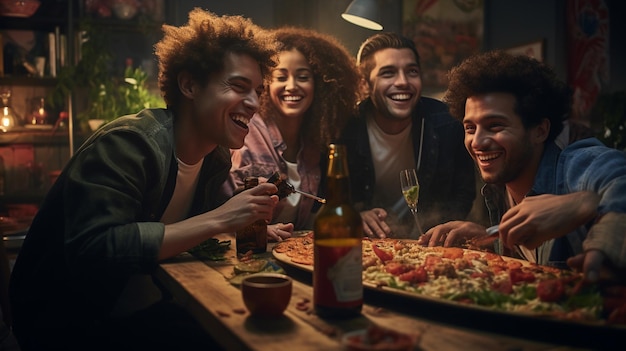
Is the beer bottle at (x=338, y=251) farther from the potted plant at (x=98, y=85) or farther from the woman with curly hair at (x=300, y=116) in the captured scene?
the potted plant at (x=98, y=85)

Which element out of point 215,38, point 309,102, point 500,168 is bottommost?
point 500,168

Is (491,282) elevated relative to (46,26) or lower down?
lower down

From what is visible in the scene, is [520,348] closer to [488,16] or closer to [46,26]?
[46,26]

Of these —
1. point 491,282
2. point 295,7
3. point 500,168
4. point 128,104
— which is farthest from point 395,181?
point 295,7

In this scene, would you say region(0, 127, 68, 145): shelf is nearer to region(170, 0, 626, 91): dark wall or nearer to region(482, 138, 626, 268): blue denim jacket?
region(170, 0, 626, 91): dark wall

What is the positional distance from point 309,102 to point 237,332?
196 centimetres

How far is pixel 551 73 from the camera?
2193mm

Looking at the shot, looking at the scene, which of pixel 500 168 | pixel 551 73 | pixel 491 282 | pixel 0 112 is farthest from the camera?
pixel 0 112

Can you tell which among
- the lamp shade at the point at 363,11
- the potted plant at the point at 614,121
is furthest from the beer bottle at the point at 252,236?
the potted plant at the point at 614,121

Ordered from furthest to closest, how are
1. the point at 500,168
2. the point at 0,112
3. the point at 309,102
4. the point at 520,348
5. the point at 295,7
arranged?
1. the point at 295,7
2. the point at 0,112
3. the point at 309,102
4. the point at 500,168
5. the point at 520,348

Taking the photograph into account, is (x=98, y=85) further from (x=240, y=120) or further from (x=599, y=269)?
(x=599, y=269)

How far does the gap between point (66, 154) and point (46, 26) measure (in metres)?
1.17

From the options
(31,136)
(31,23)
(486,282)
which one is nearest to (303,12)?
(31,23)

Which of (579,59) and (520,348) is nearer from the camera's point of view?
(520,348)
